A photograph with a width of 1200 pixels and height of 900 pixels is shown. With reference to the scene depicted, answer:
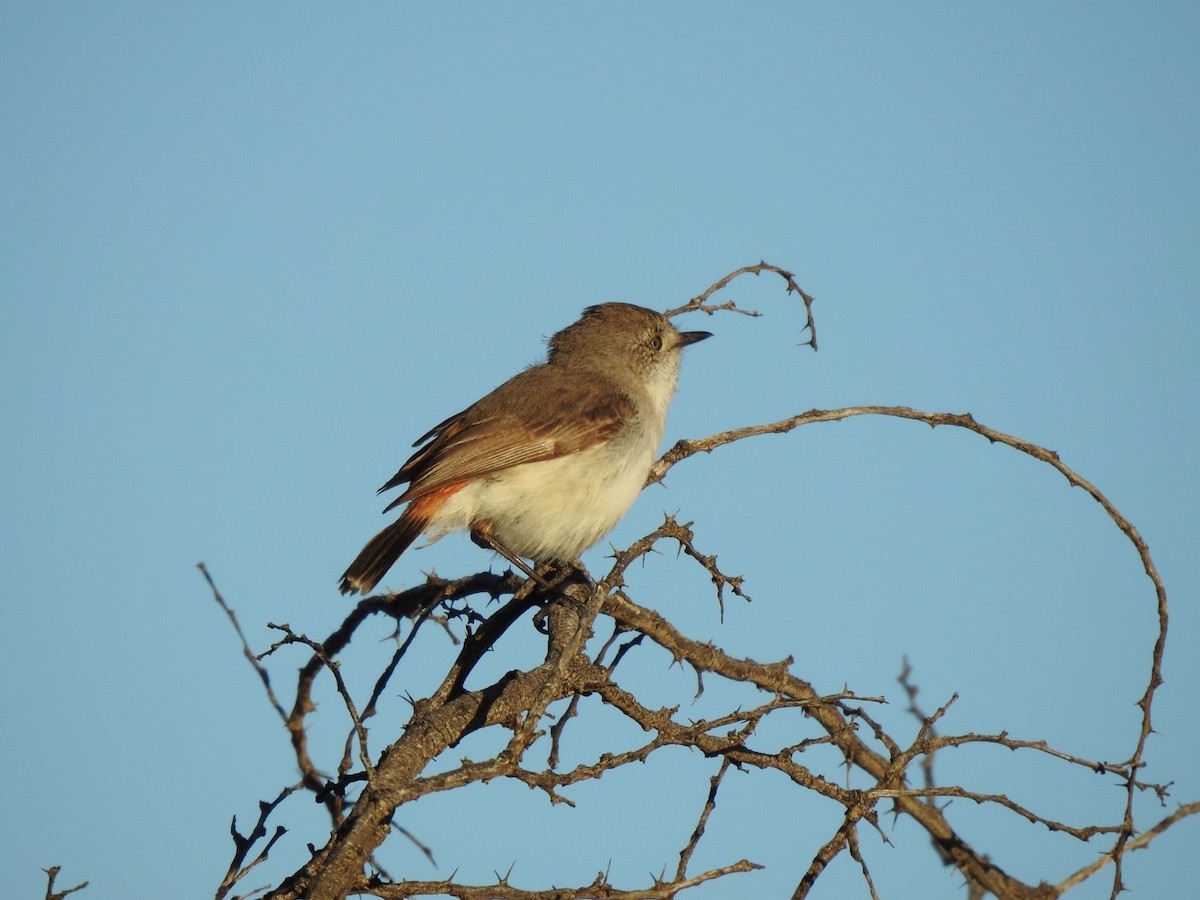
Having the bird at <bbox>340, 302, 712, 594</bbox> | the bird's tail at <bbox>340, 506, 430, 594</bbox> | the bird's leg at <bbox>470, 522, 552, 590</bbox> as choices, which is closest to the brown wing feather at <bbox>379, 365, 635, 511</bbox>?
the bird at <bbox>340, 302, 712, 594</bbox>

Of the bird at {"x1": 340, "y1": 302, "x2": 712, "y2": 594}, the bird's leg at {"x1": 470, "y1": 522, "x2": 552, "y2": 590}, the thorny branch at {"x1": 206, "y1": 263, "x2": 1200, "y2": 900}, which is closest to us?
the thorny branch at {"x1": 206, "y1": 263, "x2": 1200, "y2": 900}

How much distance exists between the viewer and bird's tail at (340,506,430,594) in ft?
19.3

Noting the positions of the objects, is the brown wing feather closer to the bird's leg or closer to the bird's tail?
the bird's tail

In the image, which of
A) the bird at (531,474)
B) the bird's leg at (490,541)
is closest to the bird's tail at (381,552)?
the bird at (531,474)

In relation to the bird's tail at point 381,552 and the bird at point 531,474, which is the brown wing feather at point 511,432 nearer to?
the bird at point 531,474

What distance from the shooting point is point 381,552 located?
6.07 meters

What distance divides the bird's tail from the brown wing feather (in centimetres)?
12

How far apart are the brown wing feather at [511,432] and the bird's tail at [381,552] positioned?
4.6 inches

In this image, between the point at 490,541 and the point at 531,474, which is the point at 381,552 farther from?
the point at 531,474

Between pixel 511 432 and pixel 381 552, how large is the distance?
1113mm

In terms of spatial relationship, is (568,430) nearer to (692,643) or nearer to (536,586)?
A: (536,586)

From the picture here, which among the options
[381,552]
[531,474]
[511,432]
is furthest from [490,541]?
[381,552]

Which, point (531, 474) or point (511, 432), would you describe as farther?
point (511, 432)

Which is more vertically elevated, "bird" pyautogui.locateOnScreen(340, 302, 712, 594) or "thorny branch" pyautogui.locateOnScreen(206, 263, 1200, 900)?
"bird" pyautogui.locateOnScreen(340, 302, 712, 594)
